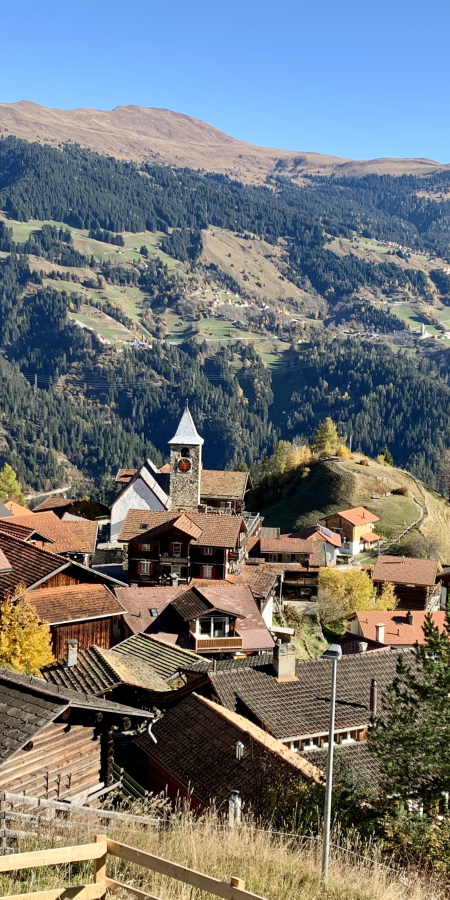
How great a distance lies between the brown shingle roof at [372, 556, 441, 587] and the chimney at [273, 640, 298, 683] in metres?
45.7

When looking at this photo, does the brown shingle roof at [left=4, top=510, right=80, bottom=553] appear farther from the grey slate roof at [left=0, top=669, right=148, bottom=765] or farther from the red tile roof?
the grey slate roof at [left=0, top=669, right=148, bottom=765]

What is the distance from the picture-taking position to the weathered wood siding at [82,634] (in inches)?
1389

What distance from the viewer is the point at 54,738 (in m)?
18.0

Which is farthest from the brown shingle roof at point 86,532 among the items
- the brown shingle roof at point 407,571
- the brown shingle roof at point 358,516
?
the brown shingle roof at point 358,516

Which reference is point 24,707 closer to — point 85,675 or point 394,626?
point 85,675

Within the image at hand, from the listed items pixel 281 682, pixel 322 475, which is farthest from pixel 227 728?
pixel 322 475

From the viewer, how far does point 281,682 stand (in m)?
28.0

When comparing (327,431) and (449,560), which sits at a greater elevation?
(327,431)

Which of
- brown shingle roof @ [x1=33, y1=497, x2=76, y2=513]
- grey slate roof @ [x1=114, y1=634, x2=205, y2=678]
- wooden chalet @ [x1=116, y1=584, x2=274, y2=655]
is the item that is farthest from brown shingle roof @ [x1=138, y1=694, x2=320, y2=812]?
brown shingle roof @ [x1=33, y1=497, x2=76, y2=513]

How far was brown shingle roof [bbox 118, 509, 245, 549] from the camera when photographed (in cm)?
5422

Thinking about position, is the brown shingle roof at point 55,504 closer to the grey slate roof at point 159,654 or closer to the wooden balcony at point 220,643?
the wooden balcony at point 220,643

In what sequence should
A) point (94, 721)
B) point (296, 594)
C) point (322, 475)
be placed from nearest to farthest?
point (94, 721) < point (296, 594) < point (322, 475)

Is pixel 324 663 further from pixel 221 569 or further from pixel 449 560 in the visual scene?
pixel 449 560

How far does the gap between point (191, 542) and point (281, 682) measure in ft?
87.1
